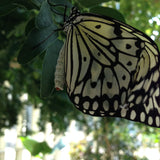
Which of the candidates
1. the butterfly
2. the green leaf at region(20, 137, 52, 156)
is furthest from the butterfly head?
the green leaf at region(20, 137, 52, 156)

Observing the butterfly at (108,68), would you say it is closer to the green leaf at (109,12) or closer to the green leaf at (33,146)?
the green leaf at (109,12)

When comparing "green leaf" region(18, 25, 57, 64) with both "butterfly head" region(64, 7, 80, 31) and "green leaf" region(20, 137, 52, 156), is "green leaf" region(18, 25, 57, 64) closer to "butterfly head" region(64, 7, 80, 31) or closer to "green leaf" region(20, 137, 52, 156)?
"butterfly head" region(64, 7, 80, 31)

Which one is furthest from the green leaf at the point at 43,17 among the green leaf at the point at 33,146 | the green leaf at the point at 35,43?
the green leaf at the point at 33,146

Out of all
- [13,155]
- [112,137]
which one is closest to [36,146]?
[112,137]

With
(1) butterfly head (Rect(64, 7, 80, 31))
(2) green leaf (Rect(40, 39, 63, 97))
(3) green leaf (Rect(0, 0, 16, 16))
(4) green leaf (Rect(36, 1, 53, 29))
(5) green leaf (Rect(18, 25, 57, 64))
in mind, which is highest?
(3) green leaf (Rect(0, 0, 16, 16))

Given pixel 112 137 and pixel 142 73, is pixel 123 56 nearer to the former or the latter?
pixel 142 73

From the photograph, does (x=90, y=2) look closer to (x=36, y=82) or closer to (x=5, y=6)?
(x=5, y=6)

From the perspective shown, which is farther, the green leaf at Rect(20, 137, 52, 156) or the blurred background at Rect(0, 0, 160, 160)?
the green leaf at Rect(20, 137, 52, 156)

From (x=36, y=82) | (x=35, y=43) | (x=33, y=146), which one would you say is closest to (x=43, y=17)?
(x=35, y=43)
